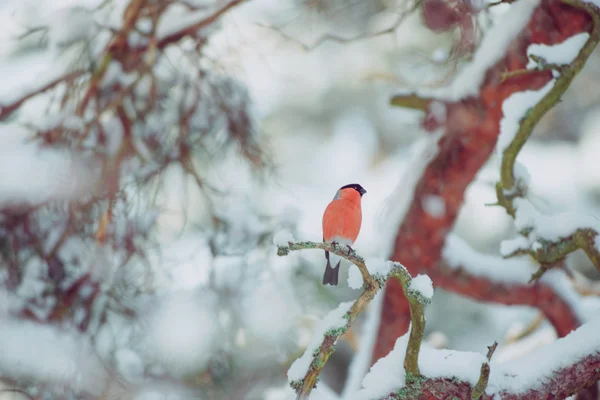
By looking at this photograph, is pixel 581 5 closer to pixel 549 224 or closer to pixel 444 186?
pixel 549 224

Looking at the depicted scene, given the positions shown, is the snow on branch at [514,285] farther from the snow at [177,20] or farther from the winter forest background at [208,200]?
the snow at [177,20]

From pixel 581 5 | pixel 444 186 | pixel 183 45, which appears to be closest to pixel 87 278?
pixel 183 45

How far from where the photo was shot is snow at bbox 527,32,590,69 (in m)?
2.23

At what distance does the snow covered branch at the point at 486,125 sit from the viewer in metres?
2.29

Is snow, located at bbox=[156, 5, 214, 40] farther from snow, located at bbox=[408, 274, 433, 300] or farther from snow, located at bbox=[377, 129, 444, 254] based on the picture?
snow, located at bbox=[408, 274, 433, 300]

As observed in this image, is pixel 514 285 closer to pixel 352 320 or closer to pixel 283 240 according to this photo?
pixel 352 320

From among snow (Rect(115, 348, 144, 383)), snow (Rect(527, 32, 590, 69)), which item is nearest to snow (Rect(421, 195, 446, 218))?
snow (Rect(527, 32, 590, 69))

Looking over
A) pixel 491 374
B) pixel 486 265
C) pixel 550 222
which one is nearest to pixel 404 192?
pixel 486 265

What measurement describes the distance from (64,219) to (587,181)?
4.98 m

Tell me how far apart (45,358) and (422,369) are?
5.06 ft

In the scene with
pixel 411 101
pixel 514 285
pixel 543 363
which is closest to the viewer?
pixel 543 363

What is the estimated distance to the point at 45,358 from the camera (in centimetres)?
235

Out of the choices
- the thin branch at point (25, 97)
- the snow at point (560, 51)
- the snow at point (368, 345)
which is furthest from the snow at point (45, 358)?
the snow at point (560, 51)

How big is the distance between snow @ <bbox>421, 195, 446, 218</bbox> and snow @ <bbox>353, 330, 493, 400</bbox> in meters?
1.52
